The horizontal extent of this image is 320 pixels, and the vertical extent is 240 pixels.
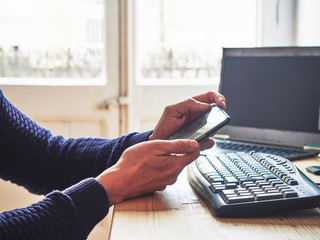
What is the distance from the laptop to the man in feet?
0.60

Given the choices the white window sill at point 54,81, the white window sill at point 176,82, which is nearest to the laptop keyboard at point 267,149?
the white window sill at point 176,82

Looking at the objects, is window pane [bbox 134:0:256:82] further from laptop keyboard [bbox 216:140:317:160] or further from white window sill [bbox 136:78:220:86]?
laptop keyboard [bbox 216:140:317:160]

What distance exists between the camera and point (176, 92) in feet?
5.38

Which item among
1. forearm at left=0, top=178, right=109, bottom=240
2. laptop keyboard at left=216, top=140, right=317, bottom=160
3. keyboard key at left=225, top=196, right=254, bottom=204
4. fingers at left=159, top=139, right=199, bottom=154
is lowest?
forearm at left=0, top=178, right=109, bottom=240

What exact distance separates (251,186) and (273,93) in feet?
1.68

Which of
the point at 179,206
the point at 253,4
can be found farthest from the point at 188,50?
the point at 179,206

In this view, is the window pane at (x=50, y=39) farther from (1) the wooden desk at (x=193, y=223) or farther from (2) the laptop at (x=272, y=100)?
(1) the wooden desk at (x=193, y=223)

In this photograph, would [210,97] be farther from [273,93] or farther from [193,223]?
[193,223]

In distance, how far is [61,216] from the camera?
2.03ft

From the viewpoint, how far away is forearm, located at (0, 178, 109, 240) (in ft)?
2.01

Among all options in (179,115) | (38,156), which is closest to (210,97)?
(179,115)

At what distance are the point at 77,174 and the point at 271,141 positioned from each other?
1.72 feet

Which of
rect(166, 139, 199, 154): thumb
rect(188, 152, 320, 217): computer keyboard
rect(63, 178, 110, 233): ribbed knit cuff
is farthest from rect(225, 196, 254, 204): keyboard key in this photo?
rect(63, 178, 110, 233): ribbed knit cuff

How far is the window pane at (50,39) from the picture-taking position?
67.1 inches
